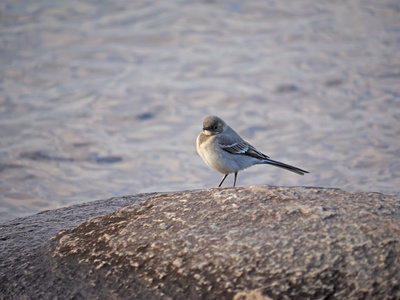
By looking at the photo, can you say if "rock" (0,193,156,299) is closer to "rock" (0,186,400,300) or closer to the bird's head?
"rock" (0,186,400,300)

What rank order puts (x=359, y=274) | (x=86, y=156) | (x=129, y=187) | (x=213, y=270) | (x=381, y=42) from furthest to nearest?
(x=381, y=42) < (x=86, y=156) < (x=129, y=187) < (x=213, y=270) < (x=359, y=274)

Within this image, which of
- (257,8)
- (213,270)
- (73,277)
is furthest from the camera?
(257,8)

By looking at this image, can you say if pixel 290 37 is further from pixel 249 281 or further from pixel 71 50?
pixel 249 281

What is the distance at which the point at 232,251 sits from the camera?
15.2ft

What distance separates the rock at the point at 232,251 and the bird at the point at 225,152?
187 cm

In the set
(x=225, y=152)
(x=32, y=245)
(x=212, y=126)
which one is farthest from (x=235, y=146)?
(x=32, y=245)

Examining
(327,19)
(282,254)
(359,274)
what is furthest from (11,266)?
(327,19)

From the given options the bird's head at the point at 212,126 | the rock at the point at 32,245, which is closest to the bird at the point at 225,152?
the bird's head at the point at 212,126

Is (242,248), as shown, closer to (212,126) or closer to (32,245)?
(32,245)

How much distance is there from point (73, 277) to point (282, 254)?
71.8 inches

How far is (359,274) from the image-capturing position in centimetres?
425

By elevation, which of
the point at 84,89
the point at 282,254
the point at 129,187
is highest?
the point at 282,254

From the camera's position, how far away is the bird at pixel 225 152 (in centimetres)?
753

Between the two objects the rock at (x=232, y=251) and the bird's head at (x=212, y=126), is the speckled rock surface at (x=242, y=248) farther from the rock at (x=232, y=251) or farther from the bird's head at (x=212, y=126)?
the bird's head at (x=212, y=126)
